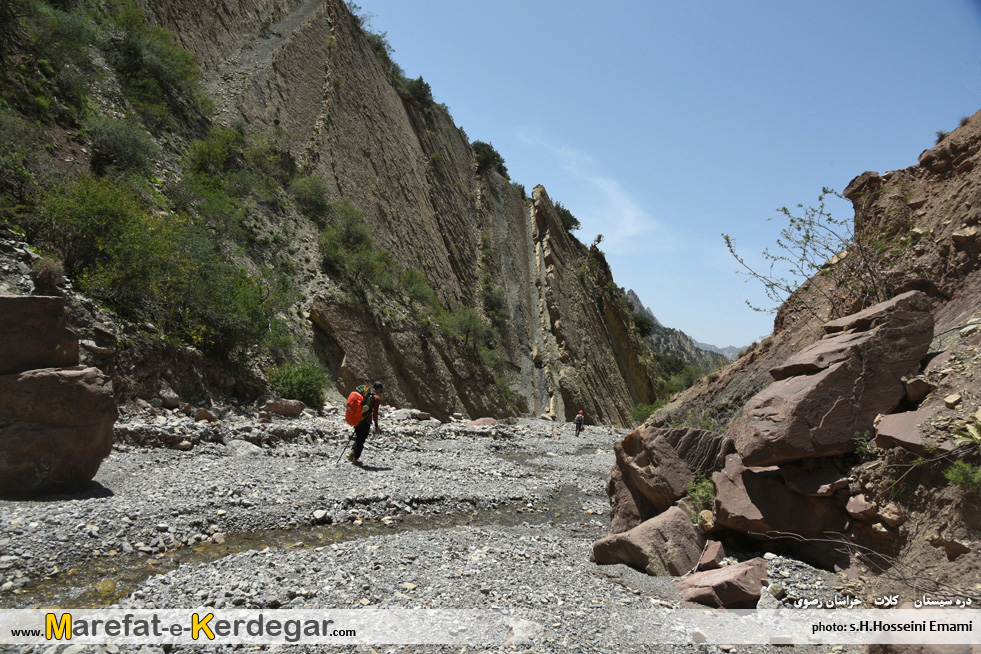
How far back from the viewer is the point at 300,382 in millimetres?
13812

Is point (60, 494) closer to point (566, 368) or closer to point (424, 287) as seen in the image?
point (424, 287)

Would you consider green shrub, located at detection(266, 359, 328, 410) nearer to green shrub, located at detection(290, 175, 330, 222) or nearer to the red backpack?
the red backpack

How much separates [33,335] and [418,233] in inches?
925

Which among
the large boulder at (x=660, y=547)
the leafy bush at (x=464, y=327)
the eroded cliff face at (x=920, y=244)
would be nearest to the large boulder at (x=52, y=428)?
the large boulder at (x=660, y=547)

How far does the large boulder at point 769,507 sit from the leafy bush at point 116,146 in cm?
1448

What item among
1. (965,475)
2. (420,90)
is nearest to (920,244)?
(965,475)

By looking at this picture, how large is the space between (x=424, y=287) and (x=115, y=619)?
20562mm

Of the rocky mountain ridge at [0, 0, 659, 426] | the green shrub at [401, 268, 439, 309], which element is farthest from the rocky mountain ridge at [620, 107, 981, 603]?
the green shrub at [401, 268, 439, 309]

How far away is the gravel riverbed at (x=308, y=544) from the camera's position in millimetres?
4367

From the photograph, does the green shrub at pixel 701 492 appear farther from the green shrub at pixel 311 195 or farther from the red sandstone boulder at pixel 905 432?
the green shrub at pixel 311 195

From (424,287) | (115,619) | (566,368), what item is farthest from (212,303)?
(566,368)

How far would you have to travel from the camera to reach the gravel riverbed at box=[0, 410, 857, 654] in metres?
4.37

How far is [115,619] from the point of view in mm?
4020

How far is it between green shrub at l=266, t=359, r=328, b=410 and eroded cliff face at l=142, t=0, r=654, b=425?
2746 millimetres
